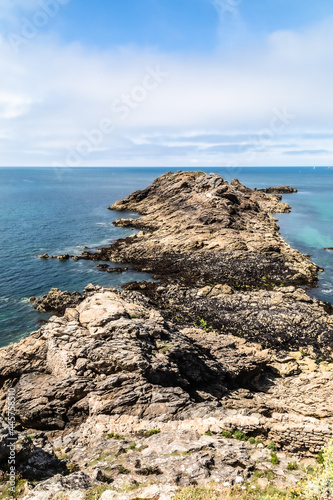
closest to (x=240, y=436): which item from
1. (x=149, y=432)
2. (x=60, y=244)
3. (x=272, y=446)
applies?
(x=272, y=446)

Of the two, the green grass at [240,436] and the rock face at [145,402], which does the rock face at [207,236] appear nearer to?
the rock face at [145,402]

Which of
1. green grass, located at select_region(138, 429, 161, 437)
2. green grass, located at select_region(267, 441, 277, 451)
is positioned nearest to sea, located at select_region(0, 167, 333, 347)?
green grass, located at select_region(138, 429, 161, 437)

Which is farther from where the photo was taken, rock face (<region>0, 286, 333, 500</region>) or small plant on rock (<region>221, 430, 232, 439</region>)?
small plant on rock (<region>221, 430, 232, 439</region>)

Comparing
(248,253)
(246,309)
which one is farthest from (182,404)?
(248,253)

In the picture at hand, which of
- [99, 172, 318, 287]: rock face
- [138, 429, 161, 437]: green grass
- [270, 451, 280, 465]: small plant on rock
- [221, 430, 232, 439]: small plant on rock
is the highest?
[99, 172, 318, 287]: rock face

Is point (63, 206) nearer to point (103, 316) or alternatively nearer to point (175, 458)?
point (103, 316)

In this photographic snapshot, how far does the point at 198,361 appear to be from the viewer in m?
26.3

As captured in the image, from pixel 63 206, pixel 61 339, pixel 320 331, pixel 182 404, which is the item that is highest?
pixel 63 206

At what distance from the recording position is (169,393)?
20578mm

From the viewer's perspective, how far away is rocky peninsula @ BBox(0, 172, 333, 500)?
1430cm

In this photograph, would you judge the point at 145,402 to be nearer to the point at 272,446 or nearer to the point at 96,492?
the point at 96,492

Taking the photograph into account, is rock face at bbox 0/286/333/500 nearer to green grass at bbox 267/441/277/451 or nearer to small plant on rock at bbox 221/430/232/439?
small plant on rock at bbox 221/430/232/439

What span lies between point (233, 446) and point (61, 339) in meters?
15.1

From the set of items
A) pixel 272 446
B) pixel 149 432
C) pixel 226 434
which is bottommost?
pixel 149 432
